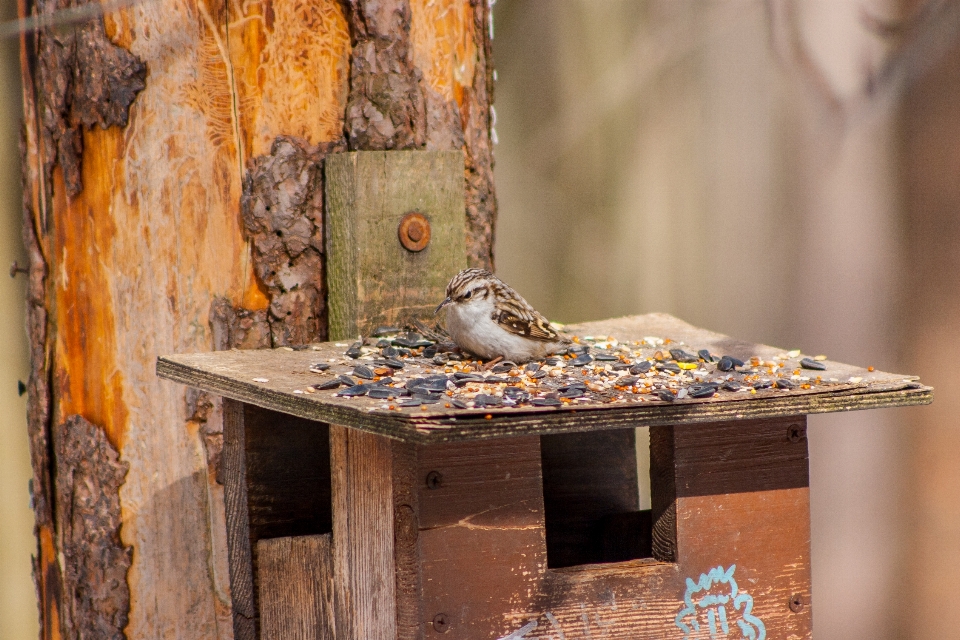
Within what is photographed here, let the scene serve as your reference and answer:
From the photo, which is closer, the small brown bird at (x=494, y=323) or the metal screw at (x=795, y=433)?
the metal screw at (x=795, y=433)

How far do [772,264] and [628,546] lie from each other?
1846 mm

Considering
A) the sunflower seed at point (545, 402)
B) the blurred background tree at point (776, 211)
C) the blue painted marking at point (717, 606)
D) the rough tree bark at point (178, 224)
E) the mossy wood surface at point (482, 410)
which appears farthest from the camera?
the blurred background tree at point (776, 211)

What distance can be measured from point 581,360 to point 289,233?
31.2 inches

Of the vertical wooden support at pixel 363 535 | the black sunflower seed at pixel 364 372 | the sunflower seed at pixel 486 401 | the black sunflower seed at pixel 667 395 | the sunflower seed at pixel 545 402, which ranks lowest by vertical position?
the vertical wooden support at pixel 363 535

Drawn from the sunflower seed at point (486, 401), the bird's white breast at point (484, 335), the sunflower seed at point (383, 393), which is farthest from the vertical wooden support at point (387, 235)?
the sunflower seed at point (486, 401)

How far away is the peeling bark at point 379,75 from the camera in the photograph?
9.09 feet

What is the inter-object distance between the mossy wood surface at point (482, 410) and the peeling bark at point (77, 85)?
0.71m

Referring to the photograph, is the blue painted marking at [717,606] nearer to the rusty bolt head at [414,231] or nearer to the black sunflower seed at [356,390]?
the black sunflower seed at [356,390]

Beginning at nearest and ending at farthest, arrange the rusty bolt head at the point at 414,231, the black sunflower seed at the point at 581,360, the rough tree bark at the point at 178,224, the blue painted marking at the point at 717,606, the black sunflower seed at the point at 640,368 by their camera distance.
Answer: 1. the blue painted marking at the point at 717,606
2. the black sunflower seed at the point at 640,368
3. the black sunflower seed at the point at 581,360
4. the rough tree bark at the point at 178,224
5. the rusty bolt head at the point at 414,231

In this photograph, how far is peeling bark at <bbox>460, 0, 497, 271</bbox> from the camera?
2990 mm

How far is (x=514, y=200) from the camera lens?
189 inches

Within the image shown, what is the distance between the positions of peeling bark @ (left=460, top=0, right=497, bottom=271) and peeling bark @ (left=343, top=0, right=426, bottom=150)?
0.71 feet

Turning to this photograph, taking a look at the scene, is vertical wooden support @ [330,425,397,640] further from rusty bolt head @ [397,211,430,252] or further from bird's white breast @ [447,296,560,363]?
rusty bolt head @ [397,211,430,252]

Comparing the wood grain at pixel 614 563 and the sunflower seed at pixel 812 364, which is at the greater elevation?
the sunflower seed at pixel 812 364
